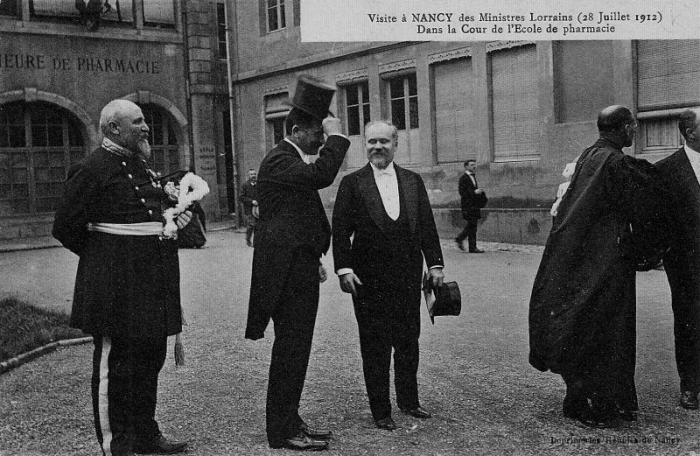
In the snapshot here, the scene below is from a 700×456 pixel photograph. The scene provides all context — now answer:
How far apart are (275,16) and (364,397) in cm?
1906

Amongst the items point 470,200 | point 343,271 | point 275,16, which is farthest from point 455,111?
point 343,271

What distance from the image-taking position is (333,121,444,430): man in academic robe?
5273mm

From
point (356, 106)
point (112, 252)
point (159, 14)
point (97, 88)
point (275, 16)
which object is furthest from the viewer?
point (159, 14)

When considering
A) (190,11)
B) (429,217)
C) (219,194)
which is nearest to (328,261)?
(429,217)

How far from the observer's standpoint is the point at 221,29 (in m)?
27.6

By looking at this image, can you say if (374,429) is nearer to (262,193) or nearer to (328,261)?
(262,193)

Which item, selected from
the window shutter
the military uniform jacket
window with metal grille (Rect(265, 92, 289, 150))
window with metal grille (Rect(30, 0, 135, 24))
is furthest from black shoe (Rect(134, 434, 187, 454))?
window with metal grille (Rect(30, 0, 135, 24))

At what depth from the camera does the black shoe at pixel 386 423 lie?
Answer: 5090 mm

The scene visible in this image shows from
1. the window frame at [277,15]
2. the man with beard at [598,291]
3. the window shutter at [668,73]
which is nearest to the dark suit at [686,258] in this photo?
the man with beard at [598,291]

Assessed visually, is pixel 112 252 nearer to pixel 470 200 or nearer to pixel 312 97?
pixel 312 97

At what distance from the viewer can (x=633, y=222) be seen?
5121 mm

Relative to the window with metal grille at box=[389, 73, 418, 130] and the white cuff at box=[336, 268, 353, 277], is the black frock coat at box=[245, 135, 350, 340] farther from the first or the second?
the window with metal grille at box=[389, 73, 418, 130]

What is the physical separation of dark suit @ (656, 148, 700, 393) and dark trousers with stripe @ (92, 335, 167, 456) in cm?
315

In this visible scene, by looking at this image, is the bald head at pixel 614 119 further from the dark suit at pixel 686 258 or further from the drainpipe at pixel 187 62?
the drainpipe at pixel 187 62
